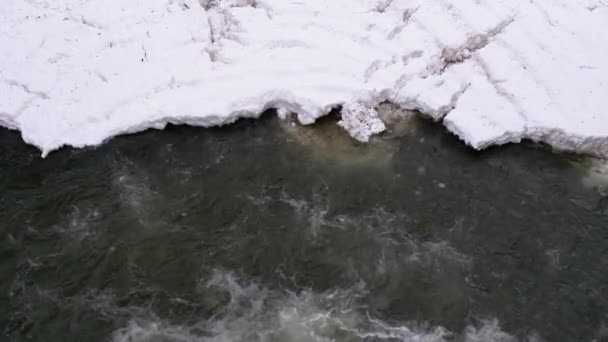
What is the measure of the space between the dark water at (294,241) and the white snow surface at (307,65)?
2.26 feet

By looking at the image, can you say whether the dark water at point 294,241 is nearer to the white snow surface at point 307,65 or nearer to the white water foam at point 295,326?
the white water foam at point 295,326

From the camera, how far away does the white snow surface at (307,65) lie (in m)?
16.4

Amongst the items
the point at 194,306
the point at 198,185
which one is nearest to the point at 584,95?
the point at 198,185

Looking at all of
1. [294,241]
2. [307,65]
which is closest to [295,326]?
[294,241]

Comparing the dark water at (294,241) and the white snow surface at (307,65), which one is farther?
the white snow surface at (307,65)

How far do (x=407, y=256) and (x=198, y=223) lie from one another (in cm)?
506

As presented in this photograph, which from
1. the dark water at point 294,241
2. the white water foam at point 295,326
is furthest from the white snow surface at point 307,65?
the white water foam at point 295,326

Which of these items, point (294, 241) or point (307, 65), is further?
point (307, 65)

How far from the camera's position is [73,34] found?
18.6 m

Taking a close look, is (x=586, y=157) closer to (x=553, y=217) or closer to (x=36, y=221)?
(x=553, y=217)

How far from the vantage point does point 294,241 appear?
556 inches

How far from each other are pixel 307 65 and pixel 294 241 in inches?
226

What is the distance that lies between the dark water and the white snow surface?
69 cm

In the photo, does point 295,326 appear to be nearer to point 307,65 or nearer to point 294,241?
point 294,241
